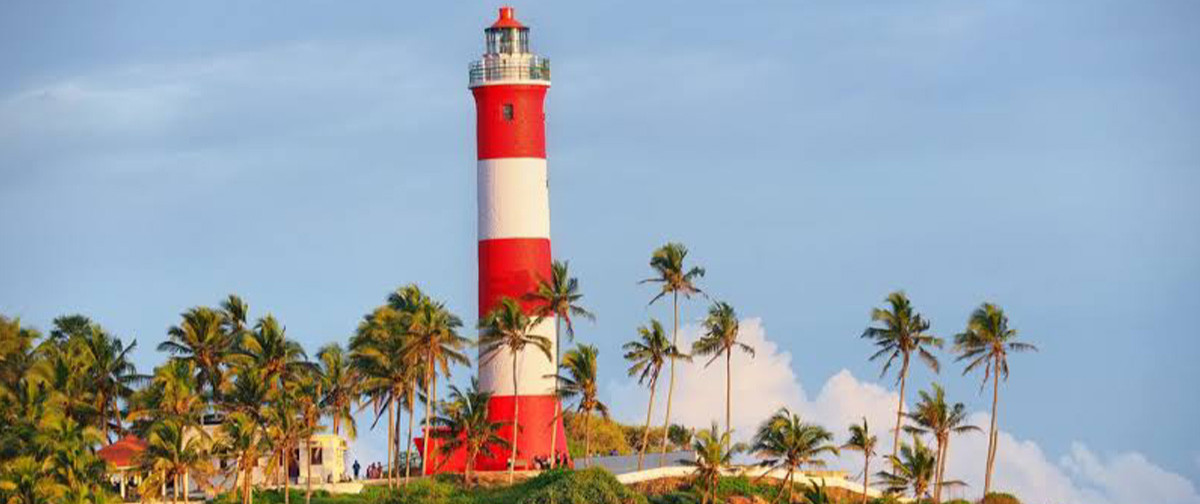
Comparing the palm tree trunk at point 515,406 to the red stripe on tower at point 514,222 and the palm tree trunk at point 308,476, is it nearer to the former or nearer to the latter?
the red stripe on tower at point 514,222

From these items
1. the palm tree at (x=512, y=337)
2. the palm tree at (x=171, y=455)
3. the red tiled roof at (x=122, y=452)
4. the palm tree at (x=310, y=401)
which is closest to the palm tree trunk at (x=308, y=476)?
the palm tree at (x=310, y=401)

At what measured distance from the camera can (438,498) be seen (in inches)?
4870

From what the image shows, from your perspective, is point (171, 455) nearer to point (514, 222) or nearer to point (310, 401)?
point (310, 401)

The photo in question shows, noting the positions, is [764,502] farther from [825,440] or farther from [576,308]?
[576,308]

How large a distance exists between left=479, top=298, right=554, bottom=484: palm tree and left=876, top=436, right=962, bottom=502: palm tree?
14.4m

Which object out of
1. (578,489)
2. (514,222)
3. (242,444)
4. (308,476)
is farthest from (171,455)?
(514,222)

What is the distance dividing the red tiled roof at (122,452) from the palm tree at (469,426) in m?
12.2

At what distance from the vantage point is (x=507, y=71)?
131875mm

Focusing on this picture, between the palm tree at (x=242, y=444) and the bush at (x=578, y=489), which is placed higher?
the palm tree at (x=242, y=444)

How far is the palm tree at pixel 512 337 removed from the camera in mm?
130125

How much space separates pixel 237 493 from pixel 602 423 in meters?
40.7

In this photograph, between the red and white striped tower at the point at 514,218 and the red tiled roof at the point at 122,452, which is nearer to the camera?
the red tiled roof at the point at 122,452

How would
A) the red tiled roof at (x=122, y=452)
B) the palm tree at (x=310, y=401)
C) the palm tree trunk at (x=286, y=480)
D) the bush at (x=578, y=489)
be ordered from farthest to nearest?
the palm tree at (x=310, y=401)
the red tiled roof at (x=122, y=452)
the palm tree trunk at (x=286, y=480)
the bush at (x=578, y=489)

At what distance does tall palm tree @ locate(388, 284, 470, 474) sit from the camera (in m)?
130
